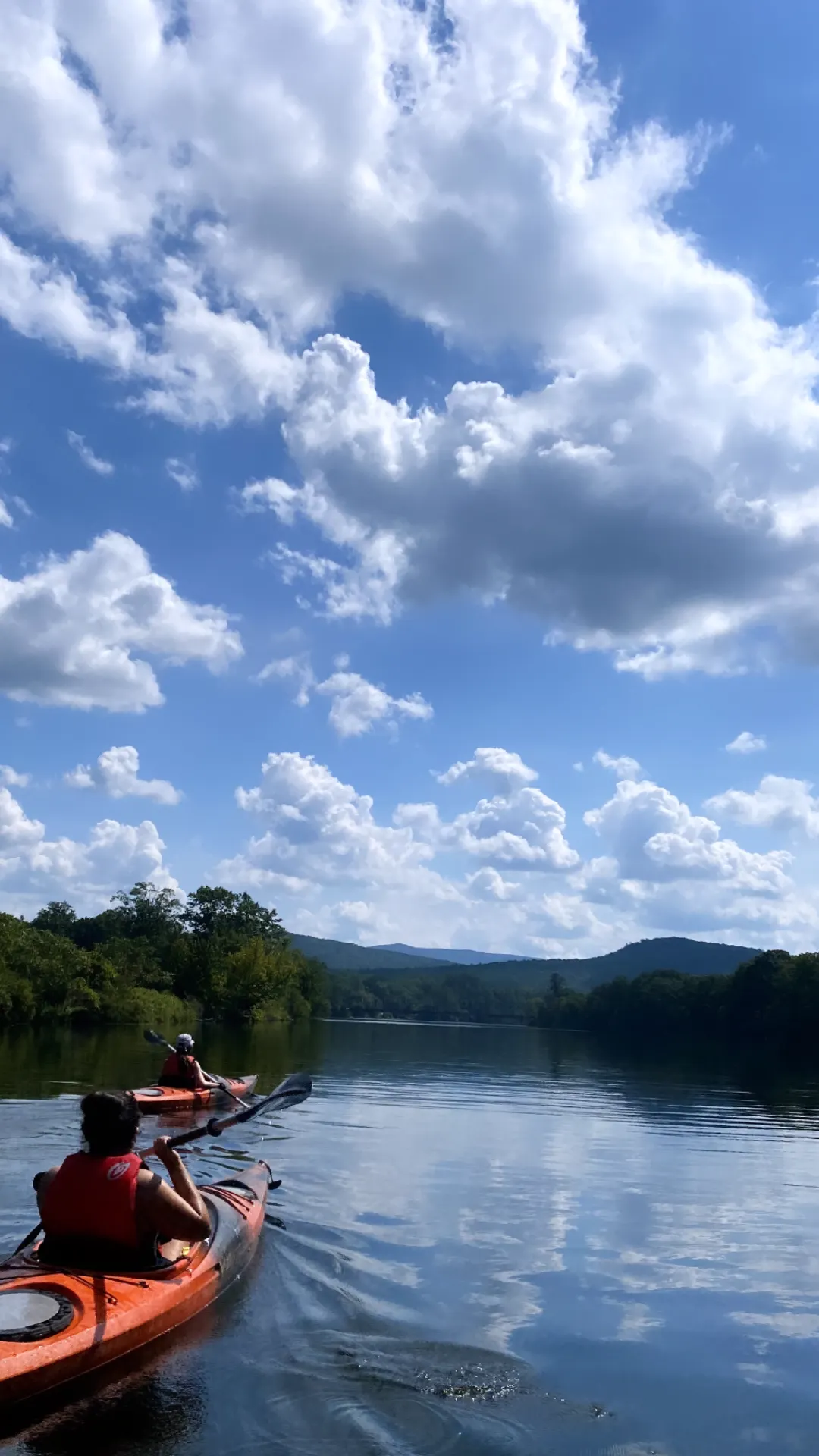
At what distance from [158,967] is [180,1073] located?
249ft

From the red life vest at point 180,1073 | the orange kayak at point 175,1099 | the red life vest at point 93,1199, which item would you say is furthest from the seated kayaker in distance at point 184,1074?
the red life vest at point 93,1199

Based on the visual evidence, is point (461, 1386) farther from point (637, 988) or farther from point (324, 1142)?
point (637, 988)

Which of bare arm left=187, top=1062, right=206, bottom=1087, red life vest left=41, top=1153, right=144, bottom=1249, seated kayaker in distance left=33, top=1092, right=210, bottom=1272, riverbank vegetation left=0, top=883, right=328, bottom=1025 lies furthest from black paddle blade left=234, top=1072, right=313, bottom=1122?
riverbank vegetation left=0, top=883, right=328, bottom=1025

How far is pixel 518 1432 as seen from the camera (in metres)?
7.38

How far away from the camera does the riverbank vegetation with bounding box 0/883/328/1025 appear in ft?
236

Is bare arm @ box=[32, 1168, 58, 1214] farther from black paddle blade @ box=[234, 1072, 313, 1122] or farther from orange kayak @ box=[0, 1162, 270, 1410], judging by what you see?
black paddle blade @ box=[234, 1072, 313, 1122]

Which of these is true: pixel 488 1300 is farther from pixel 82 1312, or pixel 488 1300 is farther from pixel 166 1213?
pixel 82 1312

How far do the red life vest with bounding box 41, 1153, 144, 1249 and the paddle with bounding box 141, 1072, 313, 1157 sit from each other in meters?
1.32

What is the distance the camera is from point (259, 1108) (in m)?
12.4

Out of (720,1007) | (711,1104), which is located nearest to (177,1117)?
(711,1104)

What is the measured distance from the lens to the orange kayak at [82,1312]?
7.08 m

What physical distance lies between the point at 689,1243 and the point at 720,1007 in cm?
9103

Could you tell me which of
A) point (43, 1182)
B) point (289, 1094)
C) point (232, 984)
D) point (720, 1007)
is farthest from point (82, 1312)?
point (720, 1007)

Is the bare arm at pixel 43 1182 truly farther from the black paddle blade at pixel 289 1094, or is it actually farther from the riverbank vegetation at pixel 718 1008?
the riverbank vegetation at pixel 718 1008
